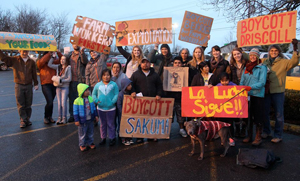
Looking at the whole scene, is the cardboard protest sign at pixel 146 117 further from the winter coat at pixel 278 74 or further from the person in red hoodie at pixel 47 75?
the person in red hoodie at pixel 47 75

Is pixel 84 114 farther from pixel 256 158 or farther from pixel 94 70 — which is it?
pixel 256 158

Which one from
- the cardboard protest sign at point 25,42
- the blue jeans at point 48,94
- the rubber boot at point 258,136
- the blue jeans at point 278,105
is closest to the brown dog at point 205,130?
the rubber boot at point 258,136

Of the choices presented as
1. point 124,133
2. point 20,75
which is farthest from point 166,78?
point 20,75

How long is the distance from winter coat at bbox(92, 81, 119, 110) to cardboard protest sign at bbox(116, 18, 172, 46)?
1878 millimetres

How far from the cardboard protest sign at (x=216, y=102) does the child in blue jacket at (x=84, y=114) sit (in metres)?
1.94

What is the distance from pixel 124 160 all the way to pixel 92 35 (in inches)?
140

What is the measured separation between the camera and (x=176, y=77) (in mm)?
5266

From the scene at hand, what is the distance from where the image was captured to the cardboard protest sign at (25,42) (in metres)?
5.61

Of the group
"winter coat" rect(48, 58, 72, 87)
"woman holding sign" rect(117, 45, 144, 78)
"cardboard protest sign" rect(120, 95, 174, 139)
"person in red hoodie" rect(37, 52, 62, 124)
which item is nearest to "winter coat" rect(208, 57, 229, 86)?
"cardboard protest sign" rect(120, 95, 174, 139)

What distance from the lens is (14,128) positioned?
5.90 meters

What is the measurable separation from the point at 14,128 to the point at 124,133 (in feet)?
10.6

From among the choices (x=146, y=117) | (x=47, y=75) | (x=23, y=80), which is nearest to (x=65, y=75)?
(x=47, y=75)

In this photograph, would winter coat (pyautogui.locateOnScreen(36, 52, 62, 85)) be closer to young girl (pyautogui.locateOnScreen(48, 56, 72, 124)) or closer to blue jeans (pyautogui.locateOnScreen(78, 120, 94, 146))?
young girl (pyautogui.locateOnScreen(48, 56, 72, 124))

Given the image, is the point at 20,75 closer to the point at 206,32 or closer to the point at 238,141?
the point at 206,32
